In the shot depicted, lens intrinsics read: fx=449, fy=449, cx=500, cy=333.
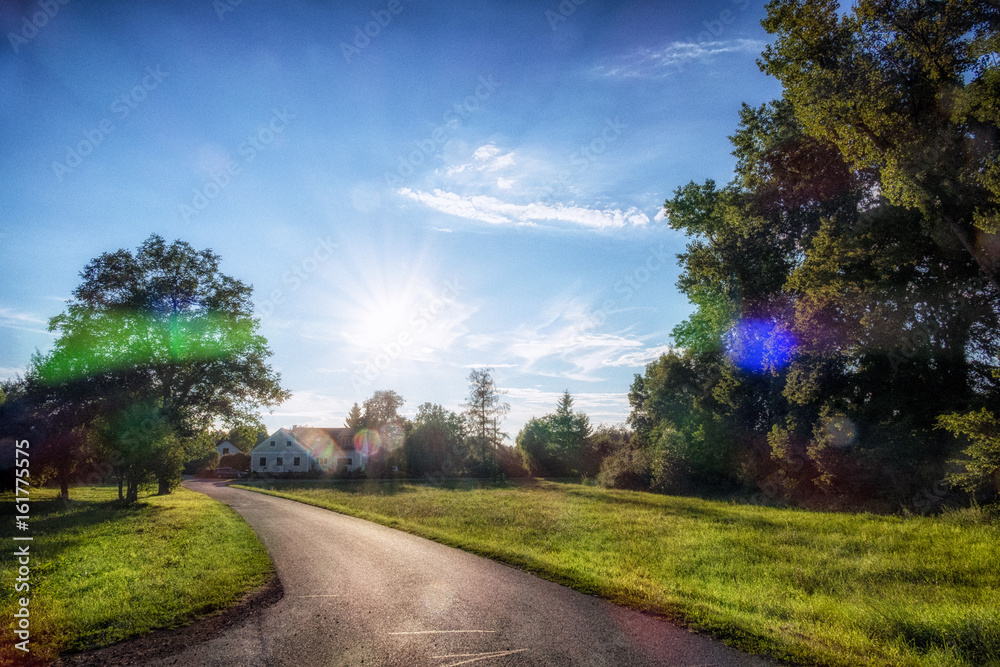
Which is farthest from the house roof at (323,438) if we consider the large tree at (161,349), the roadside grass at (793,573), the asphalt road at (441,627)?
the asphalt road at (441,627)

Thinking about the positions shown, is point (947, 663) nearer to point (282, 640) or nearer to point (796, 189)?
point (282, 640)

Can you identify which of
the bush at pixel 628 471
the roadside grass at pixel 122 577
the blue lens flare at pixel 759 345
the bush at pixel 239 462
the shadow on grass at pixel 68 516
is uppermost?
the blue lens flare at pixel 759 345

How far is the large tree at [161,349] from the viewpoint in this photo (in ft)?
83.7

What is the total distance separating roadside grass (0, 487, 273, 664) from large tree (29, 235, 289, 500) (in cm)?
1136

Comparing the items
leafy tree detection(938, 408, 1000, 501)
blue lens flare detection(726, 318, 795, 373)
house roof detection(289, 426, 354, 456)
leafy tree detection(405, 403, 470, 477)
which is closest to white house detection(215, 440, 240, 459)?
house roof detection(289, 426, 354, 456)

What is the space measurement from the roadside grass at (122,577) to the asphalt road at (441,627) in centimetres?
108

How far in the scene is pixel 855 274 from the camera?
16.0 meters

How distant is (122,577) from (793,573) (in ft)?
40.7

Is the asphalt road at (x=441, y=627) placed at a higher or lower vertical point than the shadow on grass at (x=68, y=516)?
higher

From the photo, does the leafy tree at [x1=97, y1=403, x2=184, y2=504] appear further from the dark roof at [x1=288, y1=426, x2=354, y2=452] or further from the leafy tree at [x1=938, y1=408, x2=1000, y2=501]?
the dark roof at [x1=288, y1=426, x2=354, y2=452]

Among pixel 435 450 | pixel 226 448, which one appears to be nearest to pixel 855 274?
pixel 435 450

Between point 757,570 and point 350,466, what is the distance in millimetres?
67302

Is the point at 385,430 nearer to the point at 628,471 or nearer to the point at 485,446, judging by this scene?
the point at 485,446

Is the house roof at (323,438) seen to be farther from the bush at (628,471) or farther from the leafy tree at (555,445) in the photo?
the bush at (628,471)
